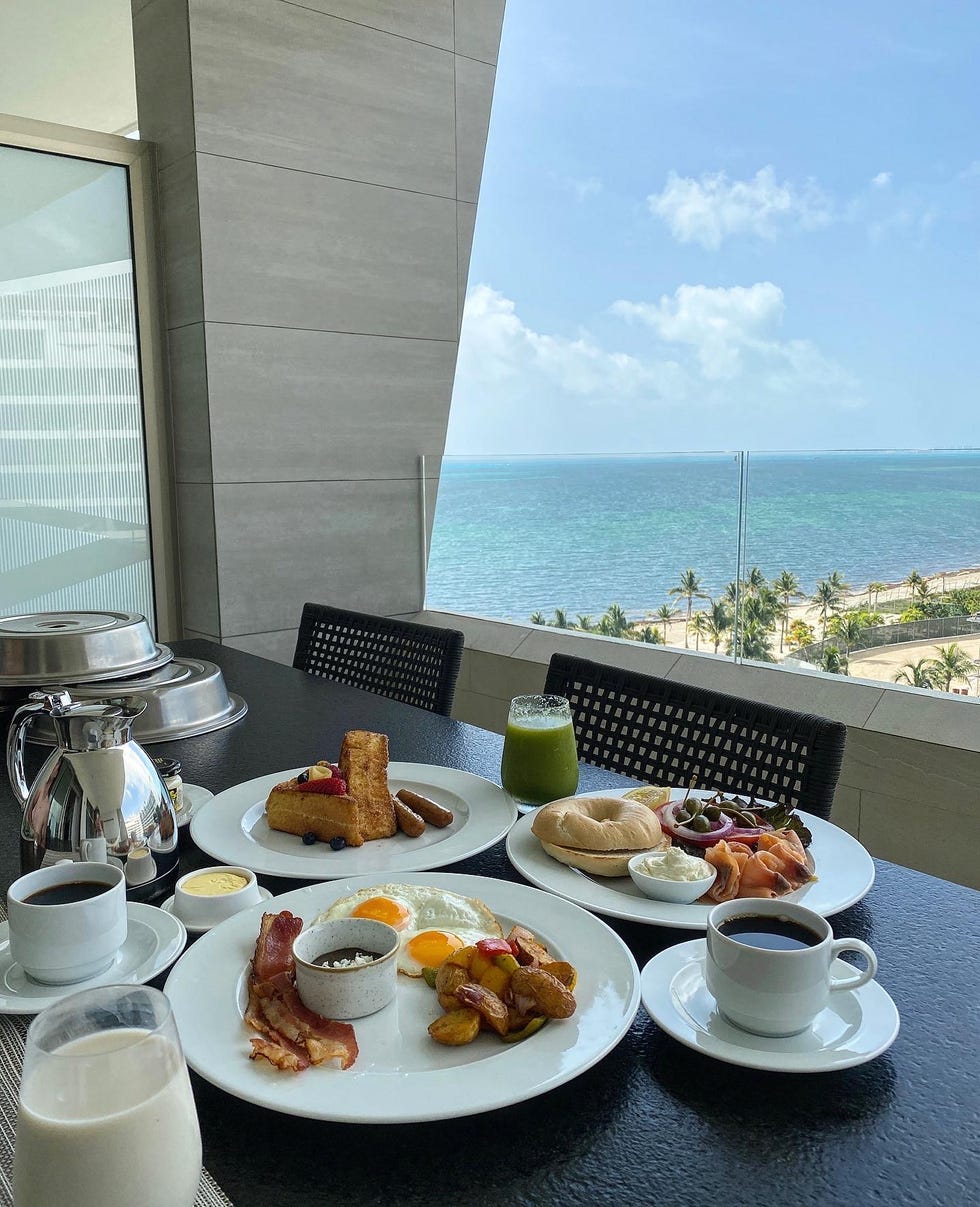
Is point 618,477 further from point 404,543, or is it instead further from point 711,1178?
point 711,1178

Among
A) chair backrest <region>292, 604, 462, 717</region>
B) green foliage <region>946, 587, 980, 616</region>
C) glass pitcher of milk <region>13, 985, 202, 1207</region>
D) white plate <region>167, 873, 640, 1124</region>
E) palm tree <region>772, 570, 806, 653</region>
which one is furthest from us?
palm tree <region>772, 570, 806, 653</region>

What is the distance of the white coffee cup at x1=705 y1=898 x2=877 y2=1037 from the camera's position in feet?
2.29

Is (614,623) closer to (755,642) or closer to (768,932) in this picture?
(755,642)

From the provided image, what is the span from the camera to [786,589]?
2941mm

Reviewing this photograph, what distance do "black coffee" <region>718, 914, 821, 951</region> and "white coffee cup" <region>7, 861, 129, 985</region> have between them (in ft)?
1.61

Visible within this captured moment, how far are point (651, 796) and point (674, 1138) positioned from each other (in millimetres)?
530

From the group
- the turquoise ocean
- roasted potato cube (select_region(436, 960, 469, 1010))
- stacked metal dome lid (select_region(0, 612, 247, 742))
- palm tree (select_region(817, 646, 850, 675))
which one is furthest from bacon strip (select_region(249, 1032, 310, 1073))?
palm tree (select_region(817, 646, 850, 675))

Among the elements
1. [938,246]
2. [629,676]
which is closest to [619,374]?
[938,246]

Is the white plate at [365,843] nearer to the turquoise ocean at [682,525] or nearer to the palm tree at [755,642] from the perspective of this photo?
the turquoise ocean at [682,525]

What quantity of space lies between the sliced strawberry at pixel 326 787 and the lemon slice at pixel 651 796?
1.10 ft

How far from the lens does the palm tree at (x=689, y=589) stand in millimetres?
3139

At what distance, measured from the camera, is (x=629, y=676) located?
1616mm

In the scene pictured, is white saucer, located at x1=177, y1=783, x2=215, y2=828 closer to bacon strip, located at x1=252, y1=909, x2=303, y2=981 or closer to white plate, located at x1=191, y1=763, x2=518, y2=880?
white plate, located at x1=191, y1=763, x2=518, y2=880

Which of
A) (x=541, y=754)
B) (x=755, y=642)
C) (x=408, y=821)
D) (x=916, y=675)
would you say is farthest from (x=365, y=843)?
(x=755, y=642)
